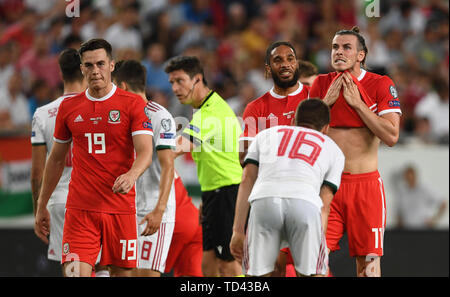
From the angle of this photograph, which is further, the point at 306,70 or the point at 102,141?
the point at 306,70

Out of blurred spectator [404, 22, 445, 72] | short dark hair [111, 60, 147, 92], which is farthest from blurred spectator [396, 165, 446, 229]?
short dark hair [111, 60, 147, 92]

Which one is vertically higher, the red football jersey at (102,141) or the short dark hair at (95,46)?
the short dark hair at (95,46)

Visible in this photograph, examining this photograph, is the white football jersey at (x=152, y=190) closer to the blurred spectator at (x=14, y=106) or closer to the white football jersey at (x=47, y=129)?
the white football jersey at (x=47, y=129)

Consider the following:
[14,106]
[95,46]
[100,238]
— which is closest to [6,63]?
[14,106]

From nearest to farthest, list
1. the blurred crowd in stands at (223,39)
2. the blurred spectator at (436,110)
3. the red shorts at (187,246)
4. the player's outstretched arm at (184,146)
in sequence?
the player's outstretched arm at (184,146), the red shorts at (187,246), the blurred spectator at (436,110), the blurred crowd in stands at (223,39)

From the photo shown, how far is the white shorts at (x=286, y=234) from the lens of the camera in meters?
5.07

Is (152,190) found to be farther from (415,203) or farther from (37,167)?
(415,203)

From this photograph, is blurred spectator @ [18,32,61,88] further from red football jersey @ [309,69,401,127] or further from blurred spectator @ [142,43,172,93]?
red football jersey @ [309,69,401,127]

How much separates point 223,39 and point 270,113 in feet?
24.5

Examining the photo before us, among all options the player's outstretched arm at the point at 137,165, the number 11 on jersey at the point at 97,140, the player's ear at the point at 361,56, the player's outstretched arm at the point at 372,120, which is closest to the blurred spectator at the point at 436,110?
the player's ear at the point at 361,56

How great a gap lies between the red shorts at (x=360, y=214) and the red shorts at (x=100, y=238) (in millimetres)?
1606

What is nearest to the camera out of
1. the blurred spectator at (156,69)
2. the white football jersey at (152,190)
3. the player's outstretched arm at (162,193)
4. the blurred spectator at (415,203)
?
the player's outstretched arm at (162,193)

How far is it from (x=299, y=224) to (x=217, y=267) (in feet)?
8.79

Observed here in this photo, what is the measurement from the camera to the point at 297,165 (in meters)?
5.17
